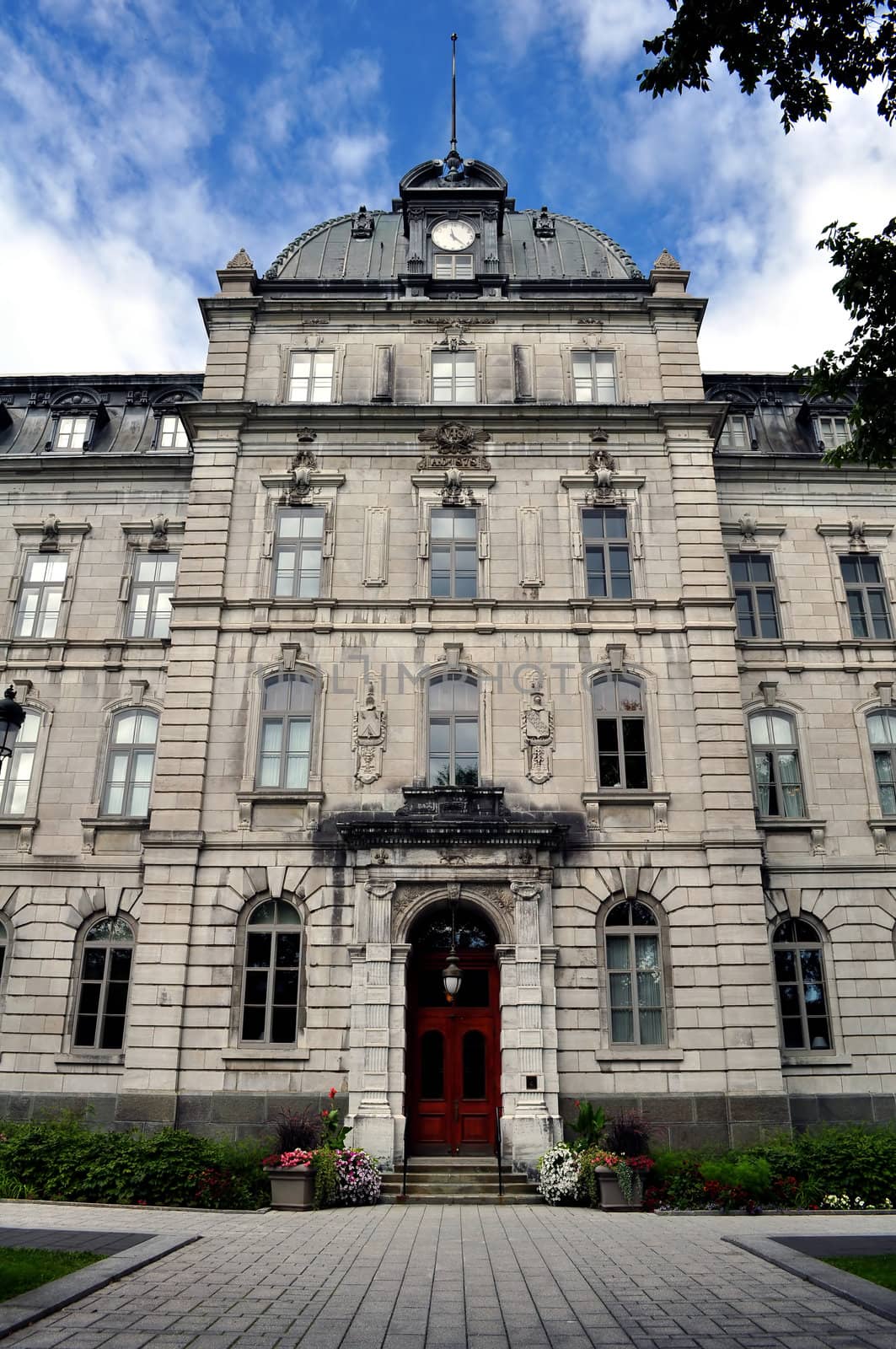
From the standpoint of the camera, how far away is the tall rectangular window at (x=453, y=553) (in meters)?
24.3

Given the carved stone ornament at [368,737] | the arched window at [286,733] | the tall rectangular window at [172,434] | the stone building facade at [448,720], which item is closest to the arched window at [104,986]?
the stone building facade at [448,720]

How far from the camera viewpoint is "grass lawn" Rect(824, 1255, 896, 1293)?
36.6ft

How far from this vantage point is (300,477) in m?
25.2

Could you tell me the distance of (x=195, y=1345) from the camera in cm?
882

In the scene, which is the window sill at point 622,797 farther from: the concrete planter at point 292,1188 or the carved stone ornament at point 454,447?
the concrete planter at point 292,1188

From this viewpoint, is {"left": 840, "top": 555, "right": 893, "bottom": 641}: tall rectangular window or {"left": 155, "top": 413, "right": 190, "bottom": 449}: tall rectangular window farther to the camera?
{"left": 155, "top": 413, "right": 190, "bottom": 449}: tall rectangular window

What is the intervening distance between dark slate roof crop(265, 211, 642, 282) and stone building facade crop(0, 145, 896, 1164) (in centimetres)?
22

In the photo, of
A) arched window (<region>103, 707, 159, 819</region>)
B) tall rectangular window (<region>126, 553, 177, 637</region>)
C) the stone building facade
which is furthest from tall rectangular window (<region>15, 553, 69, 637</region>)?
arched window (<region>103, 707, 159, 819</region>)

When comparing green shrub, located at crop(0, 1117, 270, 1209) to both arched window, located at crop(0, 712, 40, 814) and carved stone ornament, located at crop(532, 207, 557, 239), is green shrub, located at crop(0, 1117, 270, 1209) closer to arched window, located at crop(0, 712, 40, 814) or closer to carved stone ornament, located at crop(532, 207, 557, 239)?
arched window, located at crop(0, 712, 40, 814)

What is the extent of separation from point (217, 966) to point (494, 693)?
8285 millimetres

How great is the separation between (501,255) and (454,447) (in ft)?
23.5

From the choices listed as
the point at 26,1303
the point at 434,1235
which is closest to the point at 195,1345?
the point at 26,1303

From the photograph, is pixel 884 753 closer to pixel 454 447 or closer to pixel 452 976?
pixel 452 976

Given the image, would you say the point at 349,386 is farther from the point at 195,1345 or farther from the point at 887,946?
the point at 195,1345
